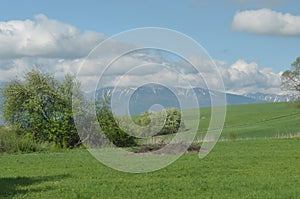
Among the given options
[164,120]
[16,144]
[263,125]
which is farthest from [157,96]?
[263,125]

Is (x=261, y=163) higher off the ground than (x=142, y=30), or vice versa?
(x=142, y=30)

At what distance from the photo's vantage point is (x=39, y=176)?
21625 millimetres

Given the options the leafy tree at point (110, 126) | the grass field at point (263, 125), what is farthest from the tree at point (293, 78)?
the leafy tree at point (110, 126)

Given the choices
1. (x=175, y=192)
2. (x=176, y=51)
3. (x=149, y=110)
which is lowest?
(x=175, y=192)

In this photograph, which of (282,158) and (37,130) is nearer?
(282,158)

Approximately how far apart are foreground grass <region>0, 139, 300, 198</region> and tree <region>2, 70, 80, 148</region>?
23910mm

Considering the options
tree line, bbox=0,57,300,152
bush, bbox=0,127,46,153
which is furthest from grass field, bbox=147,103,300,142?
bush, bbox=0,127,46,153

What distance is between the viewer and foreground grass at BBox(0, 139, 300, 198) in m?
15.9

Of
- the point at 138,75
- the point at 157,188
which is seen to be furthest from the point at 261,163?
the point at 157,188

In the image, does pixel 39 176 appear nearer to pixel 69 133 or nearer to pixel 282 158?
pixel 282 158

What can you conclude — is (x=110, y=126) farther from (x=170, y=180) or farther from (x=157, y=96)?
(x=170, y=180)

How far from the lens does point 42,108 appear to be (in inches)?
2044

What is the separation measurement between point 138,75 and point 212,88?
309 centimetres

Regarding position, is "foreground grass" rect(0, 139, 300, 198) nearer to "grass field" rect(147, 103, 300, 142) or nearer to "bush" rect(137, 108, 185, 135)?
"bush" rect(137, 108, 185, 135)
